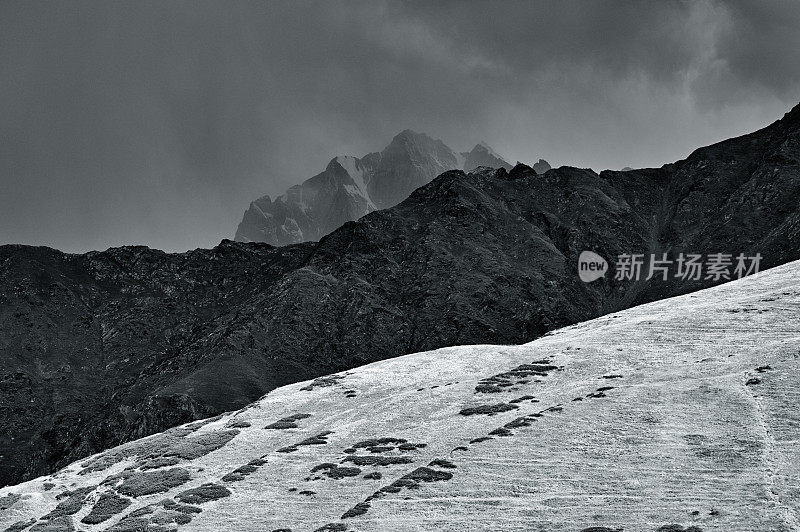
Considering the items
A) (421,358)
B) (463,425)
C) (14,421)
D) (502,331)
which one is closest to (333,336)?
(502,331)

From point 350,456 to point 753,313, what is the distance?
140 ft

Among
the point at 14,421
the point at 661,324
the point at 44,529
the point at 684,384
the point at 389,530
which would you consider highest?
the point at 661,324

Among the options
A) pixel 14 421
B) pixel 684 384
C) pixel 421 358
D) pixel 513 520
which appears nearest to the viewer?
pixel 513 520

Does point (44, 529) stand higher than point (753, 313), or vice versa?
point (753, 313)

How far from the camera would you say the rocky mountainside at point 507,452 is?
29.0 meters

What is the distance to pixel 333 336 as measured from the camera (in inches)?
6939

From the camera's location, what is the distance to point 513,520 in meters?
28.5

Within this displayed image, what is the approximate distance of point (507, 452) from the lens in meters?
35.9

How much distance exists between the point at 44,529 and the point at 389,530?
23061 mm

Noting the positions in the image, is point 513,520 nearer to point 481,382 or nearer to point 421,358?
point 481,382

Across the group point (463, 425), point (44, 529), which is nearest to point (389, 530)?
point (463, 425)

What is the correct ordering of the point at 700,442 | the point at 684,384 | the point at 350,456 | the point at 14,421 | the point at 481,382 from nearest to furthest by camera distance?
the point at 700,442
the point at 350,456
the point at 684,384
the point at 481,382
the point at 14,421

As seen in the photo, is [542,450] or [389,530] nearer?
[389,530]

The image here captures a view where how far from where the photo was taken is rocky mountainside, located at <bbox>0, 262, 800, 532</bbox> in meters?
29.0
